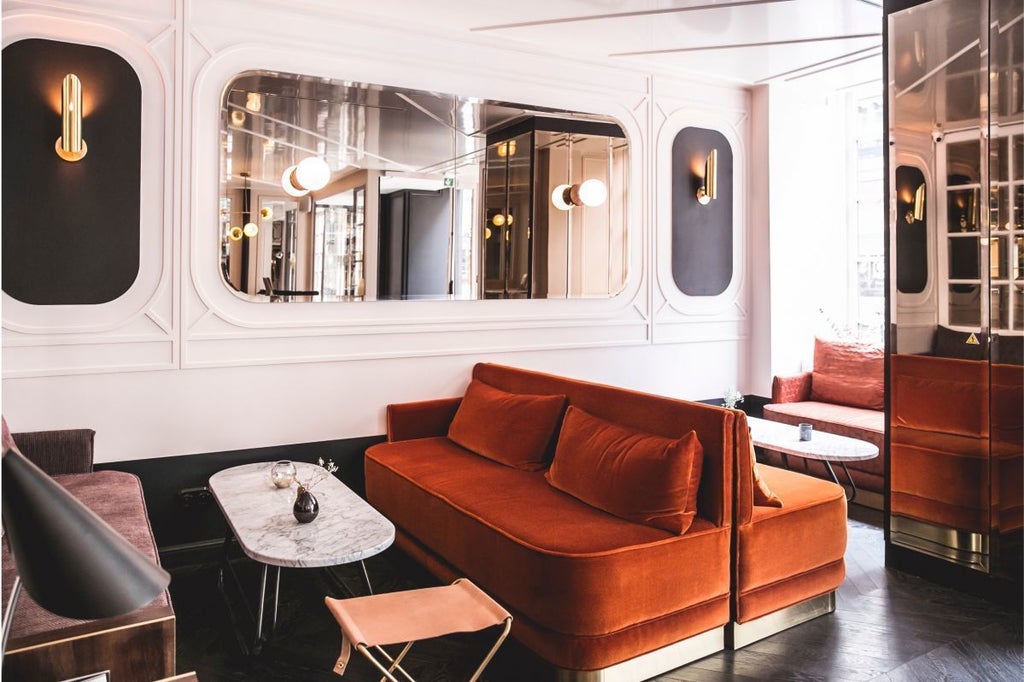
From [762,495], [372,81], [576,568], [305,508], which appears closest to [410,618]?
[576,568]

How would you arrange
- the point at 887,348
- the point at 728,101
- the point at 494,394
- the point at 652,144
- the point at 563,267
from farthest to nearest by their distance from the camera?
the point at 728,101
the point at 652,144
the point at 563,267
the point at 494,394
the point at 887,348

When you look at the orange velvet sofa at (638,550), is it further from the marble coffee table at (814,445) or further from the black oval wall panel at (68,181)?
the black oval wall panel at (68,181)

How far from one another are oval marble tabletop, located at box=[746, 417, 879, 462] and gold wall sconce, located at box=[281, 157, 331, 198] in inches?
115

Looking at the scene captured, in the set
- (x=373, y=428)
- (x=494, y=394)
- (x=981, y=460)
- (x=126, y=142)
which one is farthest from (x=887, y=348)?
(x=126, y=142)

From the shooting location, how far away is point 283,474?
352cm

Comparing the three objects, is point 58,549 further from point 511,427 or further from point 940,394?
point 940,394

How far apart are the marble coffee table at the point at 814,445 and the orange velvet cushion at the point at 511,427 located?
124 cm

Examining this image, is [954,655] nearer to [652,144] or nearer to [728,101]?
[652,144]

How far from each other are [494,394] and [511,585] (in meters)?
1.67

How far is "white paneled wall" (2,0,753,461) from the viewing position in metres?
3.78

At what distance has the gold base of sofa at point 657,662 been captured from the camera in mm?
2656

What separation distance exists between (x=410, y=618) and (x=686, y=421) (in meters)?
1.41

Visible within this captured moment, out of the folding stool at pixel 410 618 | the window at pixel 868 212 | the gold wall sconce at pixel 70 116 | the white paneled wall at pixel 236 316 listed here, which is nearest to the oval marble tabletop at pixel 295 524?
the folding stool at pixel 410 618

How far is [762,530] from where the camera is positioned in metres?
3.03
